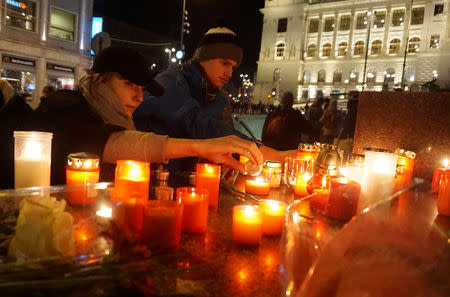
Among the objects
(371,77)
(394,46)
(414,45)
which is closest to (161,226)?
(371,77)

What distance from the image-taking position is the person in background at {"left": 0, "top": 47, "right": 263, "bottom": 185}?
198 cm

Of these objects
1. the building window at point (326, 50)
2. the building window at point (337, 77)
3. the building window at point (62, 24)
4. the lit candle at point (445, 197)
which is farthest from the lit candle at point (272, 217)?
the building window at point (326, 50)

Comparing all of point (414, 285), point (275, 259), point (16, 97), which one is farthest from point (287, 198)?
point (16, 97)

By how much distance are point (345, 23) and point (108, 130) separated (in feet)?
180

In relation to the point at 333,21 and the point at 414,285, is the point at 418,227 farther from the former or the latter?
the point at 333,21

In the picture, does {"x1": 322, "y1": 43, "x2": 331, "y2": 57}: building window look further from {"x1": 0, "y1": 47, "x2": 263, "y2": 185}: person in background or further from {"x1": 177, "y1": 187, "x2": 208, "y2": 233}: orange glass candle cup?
{"x1": 177, "y1": 187, "x2": 208, "y2": 233}: orange glass candle cup

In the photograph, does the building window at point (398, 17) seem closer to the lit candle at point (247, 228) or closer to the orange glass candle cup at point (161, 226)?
the lit candle at point (247, 228)

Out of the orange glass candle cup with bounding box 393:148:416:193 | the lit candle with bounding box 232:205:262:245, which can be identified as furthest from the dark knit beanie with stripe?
the lit candle with bounding box 232:205:262:245

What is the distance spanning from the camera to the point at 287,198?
217cm

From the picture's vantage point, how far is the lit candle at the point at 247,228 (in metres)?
1.31

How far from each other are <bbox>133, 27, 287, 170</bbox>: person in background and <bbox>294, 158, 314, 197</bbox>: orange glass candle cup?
703 mm

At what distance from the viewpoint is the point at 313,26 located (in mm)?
52781

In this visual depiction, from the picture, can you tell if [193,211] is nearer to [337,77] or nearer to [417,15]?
[337,77]

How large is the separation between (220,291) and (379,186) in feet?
4.27
